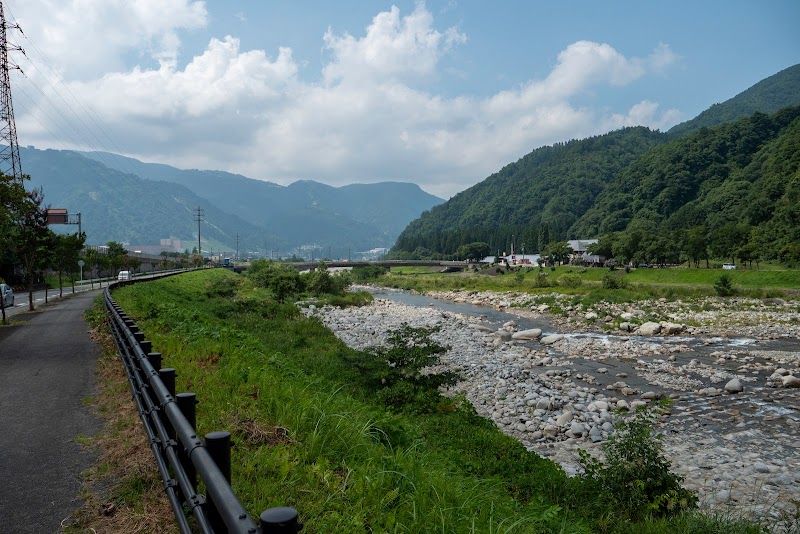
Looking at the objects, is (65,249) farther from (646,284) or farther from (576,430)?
(646,284)

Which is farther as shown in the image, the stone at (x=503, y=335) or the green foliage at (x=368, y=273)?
the green foliage at (x=368, y=273)

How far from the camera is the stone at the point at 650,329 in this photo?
30448mm

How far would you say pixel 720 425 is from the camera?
13969mm

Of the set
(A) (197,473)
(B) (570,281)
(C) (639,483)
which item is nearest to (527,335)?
(C) (639,483)

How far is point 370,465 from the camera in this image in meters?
5.43

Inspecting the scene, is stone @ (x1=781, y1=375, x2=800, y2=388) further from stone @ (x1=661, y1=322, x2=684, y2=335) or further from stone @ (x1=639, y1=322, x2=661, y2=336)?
stone @ (x1=661, y1=322, x2=684, y2=335)

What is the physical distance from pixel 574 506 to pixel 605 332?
25.9 metres

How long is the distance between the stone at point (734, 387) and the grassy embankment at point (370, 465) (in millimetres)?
10223

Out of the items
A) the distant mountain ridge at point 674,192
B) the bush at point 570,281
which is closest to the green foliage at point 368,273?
the bush at point 570,281

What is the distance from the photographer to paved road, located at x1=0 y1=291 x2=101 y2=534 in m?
4.36

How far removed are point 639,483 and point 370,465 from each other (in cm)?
525

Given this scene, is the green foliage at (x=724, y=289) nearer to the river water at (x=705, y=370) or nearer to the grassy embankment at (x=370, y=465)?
the river water at (x=705, y=370)

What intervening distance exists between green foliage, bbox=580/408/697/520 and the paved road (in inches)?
297

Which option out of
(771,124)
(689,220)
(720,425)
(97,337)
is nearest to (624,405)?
(720,425)
